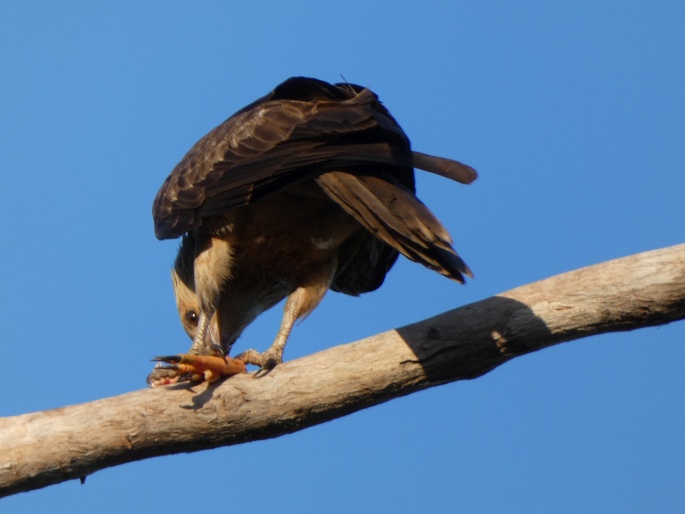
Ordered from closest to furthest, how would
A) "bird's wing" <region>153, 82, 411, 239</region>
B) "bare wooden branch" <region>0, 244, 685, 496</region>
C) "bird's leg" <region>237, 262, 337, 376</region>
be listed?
"bare wooden branch" <region>0, 244, 685, 496</region> < "bird's wing" <region>153, 82, 411, 239</region> < "bird's leg" <region>237, 262, 337, 376</region>

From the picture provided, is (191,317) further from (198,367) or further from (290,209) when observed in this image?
(198,367)

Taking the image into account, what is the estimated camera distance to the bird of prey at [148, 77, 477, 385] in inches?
173

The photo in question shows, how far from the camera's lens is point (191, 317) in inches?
242

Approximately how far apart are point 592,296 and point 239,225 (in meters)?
2.01

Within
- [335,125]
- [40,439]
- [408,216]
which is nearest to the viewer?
[40,439]

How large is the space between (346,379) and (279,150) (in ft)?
3.85

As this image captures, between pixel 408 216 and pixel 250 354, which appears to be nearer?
pixel 408 216

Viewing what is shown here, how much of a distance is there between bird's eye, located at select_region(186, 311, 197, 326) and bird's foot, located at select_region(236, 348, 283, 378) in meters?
1.31

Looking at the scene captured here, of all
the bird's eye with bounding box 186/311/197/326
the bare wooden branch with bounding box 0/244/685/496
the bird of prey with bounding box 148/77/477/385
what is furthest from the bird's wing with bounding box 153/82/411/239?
the bird's eye with bounding box 186/311/197/326

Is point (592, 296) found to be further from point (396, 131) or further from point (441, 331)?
point (396, 131)

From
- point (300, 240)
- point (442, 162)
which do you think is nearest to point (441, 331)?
point (442, 162)

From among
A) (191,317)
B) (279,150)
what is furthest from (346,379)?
(191,317)

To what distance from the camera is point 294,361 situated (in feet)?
14.0

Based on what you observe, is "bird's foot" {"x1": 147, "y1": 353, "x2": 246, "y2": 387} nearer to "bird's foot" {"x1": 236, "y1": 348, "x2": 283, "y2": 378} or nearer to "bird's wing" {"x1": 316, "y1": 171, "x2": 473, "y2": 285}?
"bird's foot" {"x1": 236, "y1": 348, "x2": 283, "y2": 378}
